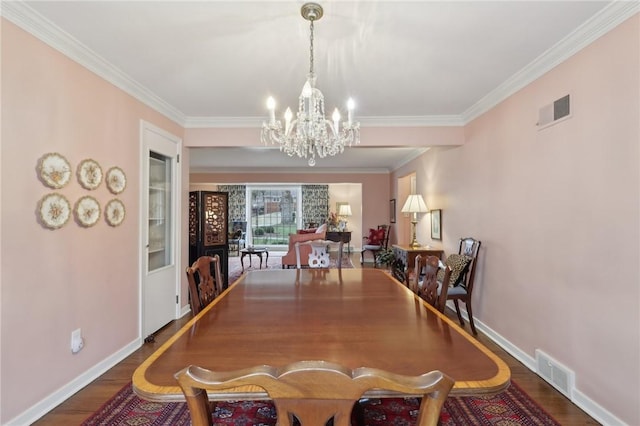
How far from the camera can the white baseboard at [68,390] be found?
1.95m

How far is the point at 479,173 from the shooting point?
3.59 metres

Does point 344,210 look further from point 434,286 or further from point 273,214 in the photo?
point 434,286

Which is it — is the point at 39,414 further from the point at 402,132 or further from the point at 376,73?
the point at 402,132

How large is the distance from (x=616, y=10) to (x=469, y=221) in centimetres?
234

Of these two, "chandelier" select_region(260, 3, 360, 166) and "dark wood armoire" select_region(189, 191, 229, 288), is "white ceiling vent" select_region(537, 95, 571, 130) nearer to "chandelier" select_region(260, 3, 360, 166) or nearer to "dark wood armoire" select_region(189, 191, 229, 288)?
"chandelier" select_region(260, 3, 360, 166)

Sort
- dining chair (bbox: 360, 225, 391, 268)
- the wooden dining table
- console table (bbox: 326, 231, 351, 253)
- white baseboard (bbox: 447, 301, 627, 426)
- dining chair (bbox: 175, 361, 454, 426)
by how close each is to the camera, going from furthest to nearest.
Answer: console table (bbox: 326, 231, 351, 253) < dining chair (bbox: 360, 225, 391, 268) < white baseboard (bbox: 447, 301, 627, 426) < the wooden dining table < dining chair (bbox: 175, 361, 454, 426)

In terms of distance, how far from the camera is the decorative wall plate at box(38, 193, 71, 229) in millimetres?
2041

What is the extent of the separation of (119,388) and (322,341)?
6.55ft

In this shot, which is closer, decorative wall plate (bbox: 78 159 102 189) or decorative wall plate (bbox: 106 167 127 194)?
decorative wall plate (bbox: 78 159 102 189)

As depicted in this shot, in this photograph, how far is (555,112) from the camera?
240 cm

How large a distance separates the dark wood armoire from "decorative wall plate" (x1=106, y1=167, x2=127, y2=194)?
171 centimetres

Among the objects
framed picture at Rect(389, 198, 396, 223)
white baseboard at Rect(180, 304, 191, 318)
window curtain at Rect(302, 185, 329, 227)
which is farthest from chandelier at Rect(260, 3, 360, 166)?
window curtain at Rect(302, 185, 329, 227)

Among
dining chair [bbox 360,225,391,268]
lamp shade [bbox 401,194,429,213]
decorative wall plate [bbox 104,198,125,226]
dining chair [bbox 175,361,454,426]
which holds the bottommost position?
dining chair [bbox 360,225,391,268]

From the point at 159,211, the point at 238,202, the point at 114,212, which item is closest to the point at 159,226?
the point at 159,211
